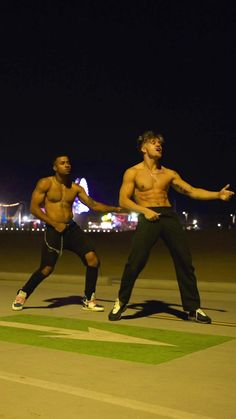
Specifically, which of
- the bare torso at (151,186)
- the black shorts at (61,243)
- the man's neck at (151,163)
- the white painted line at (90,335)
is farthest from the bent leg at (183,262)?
the black shorts at (61,243)

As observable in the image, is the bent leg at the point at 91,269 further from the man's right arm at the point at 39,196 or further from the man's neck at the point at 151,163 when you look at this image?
the man's neck at the point at 151,163

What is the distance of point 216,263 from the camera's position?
18.9 meters

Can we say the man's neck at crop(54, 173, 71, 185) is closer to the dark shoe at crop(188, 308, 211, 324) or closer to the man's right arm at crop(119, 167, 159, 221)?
the man's right arm at crop(119, 167, 159, 221)

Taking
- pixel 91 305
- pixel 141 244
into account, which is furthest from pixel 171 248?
pixel 91 305

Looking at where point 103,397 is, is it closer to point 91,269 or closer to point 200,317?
point 200,317

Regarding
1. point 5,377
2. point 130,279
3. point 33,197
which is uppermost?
point 33,197

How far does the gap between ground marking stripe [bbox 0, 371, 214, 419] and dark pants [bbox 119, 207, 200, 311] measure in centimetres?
298

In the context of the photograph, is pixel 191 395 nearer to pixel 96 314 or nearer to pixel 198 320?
pixel 198 320

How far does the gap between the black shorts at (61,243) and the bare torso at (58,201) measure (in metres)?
0.15

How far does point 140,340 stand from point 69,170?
10.2ft

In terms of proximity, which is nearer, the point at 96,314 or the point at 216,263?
the point at 96,314

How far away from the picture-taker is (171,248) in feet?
26.3

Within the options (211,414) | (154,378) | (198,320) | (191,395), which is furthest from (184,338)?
(211,414)

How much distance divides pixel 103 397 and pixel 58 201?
4790 mm
